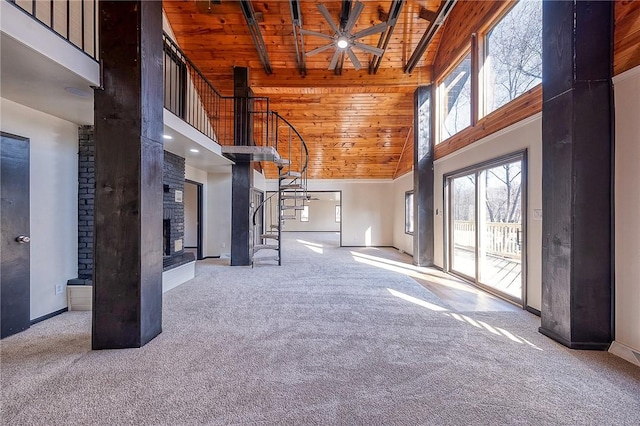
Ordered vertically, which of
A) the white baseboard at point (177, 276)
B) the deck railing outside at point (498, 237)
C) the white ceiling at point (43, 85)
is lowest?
the white baseboard at point (177, 276)

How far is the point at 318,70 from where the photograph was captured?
19.1ft

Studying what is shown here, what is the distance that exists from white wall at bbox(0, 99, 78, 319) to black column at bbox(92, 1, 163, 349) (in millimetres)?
1334

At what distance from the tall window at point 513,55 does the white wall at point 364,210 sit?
5.16 m

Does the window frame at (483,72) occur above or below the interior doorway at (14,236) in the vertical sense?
above

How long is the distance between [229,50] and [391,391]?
21.2 ft

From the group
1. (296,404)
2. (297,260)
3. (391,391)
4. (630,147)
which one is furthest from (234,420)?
(297,260)

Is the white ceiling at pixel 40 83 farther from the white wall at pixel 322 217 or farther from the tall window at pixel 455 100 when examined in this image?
the white wall at pixel 322 217

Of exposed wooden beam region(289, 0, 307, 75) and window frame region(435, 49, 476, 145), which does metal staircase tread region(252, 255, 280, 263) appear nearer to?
exposed wooden beam region(289, 0, 307, 75)

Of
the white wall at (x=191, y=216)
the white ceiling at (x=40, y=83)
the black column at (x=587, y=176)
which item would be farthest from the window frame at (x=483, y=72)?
the white wall at (x=191, y=216)

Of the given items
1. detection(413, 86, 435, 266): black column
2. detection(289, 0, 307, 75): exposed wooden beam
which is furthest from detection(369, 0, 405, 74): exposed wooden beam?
detection(289, 0, 307, 75): exposed wooden beam

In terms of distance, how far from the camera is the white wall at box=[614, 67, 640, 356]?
2.25 meters

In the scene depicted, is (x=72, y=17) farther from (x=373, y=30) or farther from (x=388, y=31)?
(x=388, y=31)

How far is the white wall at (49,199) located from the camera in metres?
2.98

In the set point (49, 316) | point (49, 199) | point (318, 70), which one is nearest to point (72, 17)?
point (49, 199)
